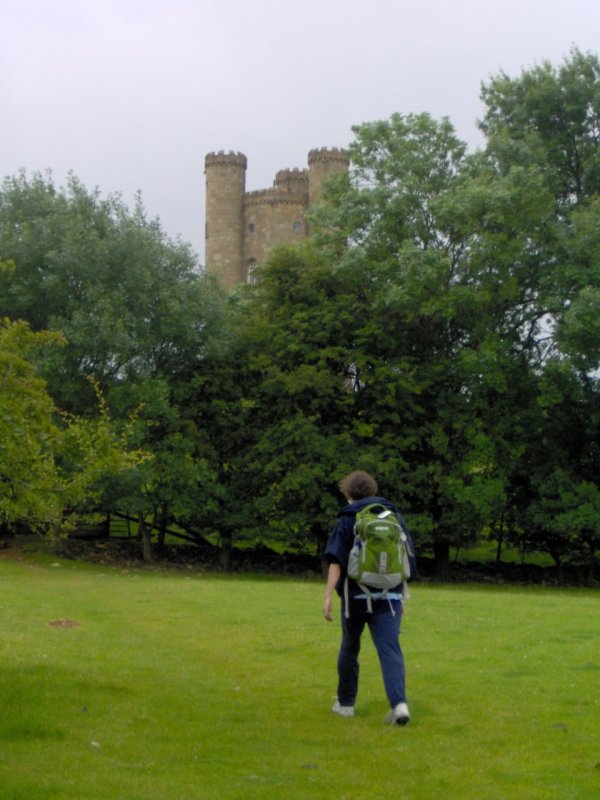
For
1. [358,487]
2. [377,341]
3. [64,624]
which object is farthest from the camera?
[377,341]

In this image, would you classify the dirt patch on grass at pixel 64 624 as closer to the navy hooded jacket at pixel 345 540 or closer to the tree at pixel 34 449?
the tree at pixel 34 449

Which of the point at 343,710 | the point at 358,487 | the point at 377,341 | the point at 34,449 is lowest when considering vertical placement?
the point at 343,710

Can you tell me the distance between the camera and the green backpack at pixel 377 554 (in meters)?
9.80

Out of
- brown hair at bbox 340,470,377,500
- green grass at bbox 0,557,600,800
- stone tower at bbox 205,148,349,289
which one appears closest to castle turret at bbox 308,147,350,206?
stone tower at bbox 205,148,349,289

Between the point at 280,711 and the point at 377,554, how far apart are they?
2.05 m

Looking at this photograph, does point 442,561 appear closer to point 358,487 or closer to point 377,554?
point 358,487

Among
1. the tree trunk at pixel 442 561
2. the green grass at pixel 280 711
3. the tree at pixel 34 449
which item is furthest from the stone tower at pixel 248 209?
the tree at pixel 34 449

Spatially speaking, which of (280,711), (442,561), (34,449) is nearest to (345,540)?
(280,711)

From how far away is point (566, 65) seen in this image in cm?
3944

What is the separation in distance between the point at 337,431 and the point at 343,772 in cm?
2993

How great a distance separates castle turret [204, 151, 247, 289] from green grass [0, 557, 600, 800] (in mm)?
71806

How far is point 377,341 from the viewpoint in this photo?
124 ft

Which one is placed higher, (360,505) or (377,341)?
(377,341)

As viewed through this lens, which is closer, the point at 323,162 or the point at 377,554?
the point at 377,554
